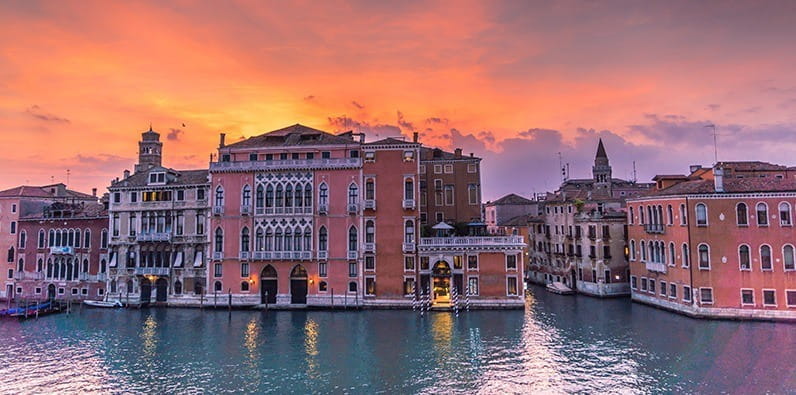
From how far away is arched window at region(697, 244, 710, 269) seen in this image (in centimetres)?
3216

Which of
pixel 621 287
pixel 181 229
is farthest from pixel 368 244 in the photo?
pixel 621 287

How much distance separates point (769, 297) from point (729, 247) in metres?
3.81

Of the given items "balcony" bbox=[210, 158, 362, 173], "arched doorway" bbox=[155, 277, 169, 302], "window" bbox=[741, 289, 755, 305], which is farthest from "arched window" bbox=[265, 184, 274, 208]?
"window" bbox=[741, 289, 755, 305]

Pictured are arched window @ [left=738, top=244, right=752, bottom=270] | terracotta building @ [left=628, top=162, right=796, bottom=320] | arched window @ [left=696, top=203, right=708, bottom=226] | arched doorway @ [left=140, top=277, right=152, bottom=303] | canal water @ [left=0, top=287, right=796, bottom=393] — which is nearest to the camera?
canal water @ [left=0, top=287, right=796, bottom=393]

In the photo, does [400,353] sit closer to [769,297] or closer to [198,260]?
[198,260]

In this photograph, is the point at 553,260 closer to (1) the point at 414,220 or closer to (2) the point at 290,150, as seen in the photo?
(1) the point at 414,220

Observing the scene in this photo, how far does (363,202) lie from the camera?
39312 millimetres

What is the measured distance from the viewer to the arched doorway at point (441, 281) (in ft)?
128

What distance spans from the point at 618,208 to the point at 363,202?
25.8 metres

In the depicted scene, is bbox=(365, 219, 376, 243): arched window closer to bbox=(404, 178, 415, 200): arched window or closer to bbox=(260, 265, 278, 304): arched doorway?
bbox=(404, 178, 415, 200): arched window

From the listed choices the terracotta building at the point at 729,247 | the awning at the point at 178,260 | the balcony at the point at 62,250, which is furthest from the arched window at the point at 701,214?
the balcony at the point at 62,250

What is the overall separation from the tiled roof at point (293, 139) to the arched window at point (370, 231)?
22.9 ft

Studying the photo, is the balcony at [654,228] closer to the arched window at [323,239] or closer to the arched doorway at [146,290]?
the arched window at [323,239]

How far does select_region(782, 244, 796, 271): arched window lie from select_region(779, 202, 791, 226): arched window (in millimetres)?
1483
